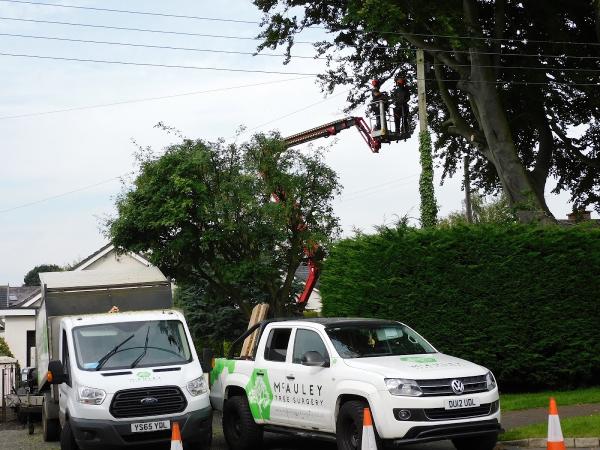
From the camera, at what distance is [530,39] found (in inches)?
1104

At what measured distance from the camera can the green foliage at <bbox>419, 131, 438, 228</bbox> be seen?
2236cm

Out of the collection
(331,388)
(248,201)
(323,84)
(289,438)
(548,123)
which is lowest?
(289,438)

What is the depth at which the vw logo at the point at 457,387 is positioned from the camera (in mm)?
10195

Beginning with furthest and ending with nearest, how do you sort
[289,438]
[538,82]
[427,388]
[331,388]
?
[538,82] → [289,438] → [331,388] → [427,388]

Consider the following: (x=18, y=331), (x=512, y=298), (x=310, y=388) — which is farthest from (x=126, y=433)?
(x=18, y=331)

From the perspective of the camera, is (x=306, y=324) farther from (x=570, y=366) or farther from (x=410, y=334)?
(x=570, y=366)

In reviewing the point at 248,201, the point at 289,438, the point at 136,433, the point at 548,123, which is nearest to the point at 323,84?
the point at 248,201

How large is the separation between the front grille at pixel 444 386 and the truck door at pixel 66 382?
5142 mm

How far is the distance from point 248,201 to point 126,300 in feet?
37.6

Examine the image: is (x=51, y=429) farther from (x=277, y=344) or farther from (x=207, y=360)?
(x=277, y=344)

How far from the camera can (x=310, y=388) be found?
442 inches

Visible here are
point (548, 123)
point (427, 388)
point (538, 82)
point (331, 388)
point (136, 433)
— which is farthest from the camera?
point (548, 123)

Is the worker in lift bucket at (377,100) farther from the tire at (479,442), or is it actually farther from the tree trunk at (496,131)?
the tire at (479,442)

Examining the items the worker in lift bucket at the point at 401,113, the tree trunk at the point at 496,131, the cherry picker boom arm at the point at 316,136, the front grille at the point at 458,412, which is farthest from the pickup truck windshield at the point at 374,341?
the cherry picker boom arm at the point at 316,136
